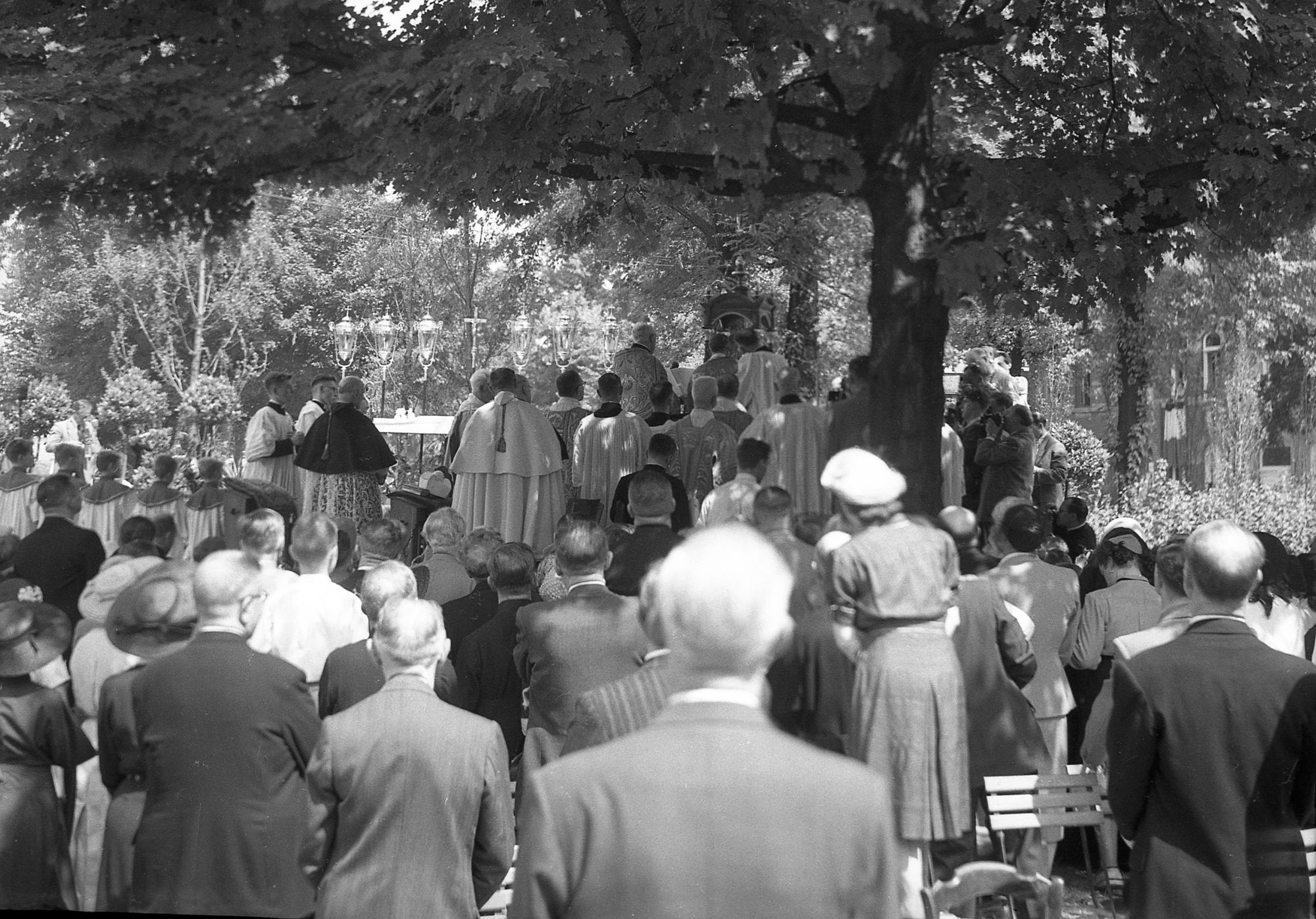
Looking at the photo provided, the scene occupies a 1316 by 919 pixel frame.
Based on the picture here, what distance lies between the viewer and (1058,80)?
1179cm

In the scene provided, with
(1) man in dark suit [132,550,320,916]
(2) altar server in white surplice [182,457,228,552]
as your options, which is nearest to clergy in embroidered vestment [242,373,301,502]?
(2) altar server in white surplice [182,457,228,552]

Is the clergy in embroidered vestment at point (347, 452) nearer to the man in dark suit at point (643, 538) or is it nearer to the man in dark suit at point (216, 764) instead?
the man in dark suit at point (643, 538)

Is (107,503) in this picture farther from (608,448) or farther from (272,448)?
(608,448)

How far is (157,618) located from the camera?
17.8 ft

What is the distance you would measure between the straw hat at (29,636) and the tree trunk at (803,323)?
616 inches

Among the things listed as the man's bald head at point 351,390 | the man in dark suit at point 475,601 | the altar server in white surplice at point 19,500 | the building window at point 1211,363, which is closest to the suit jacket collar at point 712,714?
the man in dark suit at point 475,601

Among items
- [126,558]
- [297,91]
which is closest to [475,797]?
[126,558]

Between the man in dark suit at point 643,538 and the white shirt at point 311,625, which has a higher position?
the man in dark suit at point 643,538

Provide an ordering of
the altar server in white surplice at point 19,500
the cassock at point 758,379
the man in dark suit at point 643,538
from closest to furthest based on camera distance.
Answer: the man in dark suit at point 643,538 → the altar server in white surplice at point 19,500 → the cassock at point 758,379

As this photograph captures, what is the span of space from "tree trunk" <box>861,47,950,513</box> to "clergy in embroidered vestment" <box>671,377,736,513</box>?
286cm

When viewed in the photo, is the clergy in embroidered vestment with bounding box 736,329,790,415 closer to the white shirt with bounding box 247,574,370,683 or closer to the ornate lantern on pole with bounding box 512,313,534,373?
the white shirt with bounding box 247,574,370,683

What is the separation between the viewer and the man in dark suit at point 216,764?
498 centimetres

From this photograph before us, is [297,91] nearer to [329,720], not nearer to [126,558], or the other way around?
[126,558]

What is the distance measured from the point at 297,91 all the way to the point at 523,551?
4.82 meters
